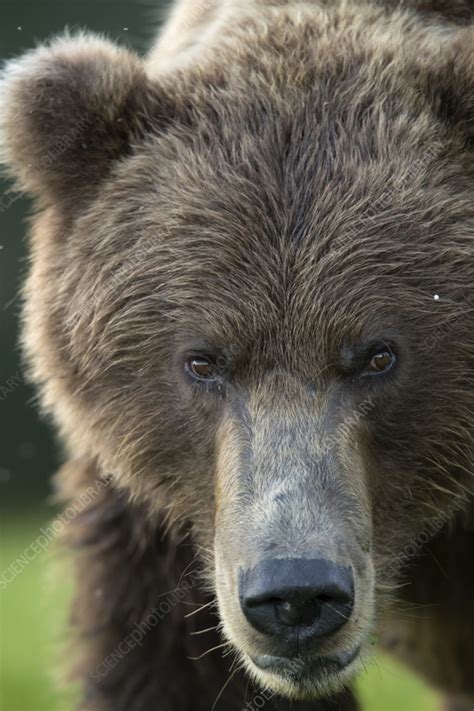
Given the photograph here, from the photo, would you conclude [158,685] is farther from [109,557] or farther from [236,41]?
[236,41]

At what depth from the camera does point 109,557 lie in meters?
6.16

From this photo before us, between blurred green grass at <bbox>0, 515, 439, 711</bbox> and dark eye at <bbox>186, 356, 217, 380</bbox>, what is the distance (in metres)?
Result: 1.86

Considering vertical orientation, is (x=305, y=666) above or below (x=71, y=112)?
below

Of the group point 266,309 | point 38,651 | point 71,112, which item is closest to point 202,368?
point 266,309

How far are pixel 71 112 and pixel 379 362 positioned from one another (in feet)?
5.40

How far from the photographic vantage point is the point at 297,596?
428 centimetres

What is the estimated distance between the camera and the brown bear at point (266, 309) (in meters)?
4.67

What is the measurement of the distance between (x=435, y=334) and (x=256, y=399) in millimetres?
735

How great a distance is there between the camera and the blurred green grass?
6.75m

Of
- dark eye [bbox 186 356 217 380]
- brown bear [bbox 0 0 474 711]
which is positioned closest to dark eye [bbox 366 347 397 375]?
brown bear [bbox 0 0 474 711]

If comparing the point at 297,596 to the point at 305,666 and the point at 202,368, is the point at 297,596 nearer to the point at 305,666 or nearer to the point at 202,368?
the point at 305,666

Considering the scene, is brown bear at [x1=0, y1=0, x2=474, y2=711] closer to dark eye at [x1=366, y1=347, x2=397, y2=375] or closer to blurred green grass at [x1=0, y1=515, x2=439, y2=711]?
dark eye at [x1=366, y1=347, x2=397, y2=375]

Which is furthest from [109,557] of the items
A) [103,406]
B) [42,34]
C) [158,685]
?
[42,34]

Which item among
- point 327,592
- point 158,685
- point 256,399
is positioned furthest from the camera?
point 158,685
